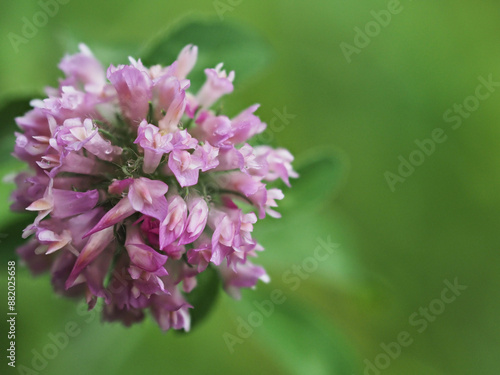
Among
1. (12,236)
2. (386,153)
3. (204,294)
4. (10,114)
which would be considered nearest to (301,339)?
(204,294)

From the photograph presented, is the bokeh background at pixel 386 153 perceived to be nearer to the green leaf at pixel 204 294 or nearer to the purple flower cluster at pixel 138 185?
the green leaf at pixel 204 294

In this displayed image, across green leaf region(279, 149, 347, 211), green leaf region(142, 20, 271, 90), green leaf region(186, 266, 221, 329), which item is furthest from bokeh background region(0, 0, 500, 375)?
green leaf region(186, 266, 221, 329)

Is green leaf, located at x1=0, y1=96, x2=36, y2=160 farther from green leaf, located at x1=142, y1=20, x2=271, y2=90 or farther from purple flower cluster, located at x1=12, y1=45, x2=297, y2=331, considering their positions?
green leaf, located at x1=142, y1=20, x2=271, y2=90

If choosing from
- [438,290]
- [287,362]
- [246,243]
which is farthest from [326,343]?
[438,290]

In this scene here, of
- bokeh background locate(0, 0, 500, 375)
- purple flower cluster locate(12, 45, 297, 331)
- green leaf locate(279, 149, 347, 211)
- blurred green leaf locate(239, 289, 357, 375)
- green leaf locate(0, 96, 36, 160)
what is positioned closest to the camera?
purple flower cluster locate(12, 45, 297, 331)

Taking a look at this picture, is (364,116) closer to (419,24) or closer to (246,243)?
(419,24)

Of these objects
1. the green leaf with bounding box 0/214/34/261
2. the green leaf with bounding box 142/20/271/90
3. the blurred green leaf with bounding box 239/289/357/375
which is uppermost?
the green leaf with bounding box 142/20/271/90
